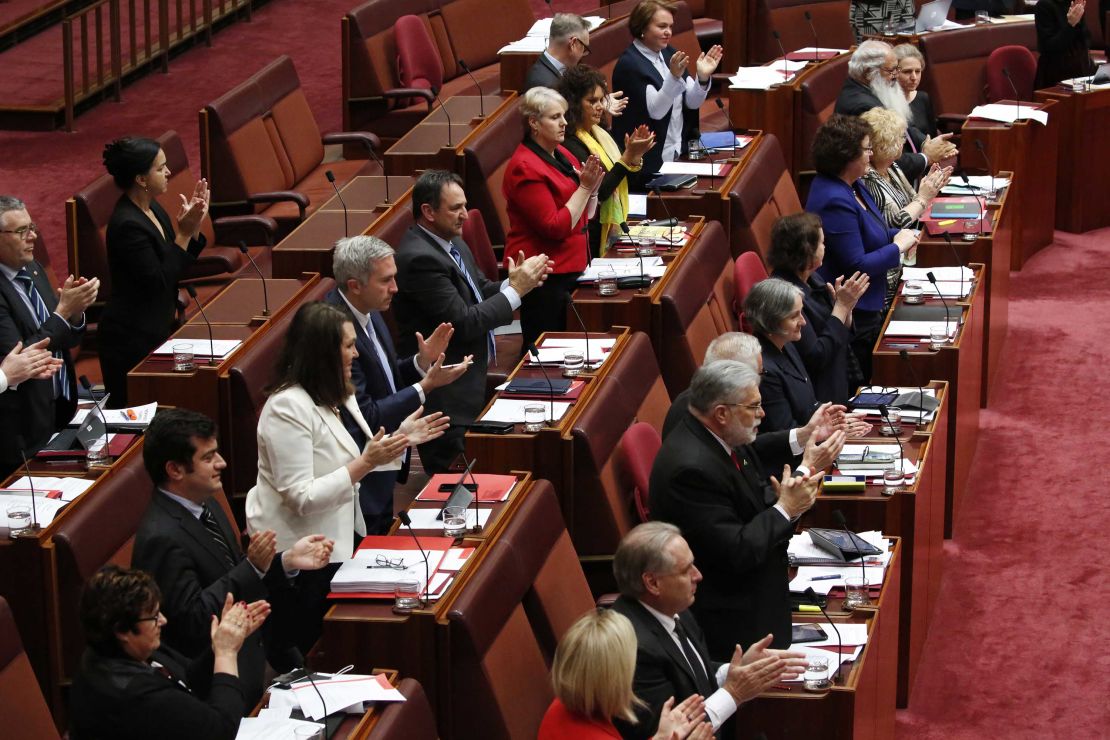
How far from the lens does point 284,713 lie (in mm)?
2689

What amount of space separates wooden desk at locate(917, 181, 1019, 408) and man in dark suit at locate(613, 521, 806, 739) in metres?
2.64

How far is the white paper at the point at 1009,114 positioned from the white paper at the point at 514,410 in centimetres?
338

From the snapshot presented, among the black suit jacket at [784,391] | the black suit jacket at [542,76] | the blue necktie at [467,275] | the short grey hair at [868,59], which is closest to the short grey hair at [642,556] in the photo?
the black suit jacket at [784,391]

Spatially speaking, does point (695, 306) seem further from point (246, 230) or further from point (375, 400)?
point (246, 230)

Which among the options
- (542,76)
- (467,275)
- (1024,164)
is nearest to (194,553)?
(467,275)

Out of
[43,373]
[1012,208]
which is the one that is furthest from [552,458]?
[1012,208]

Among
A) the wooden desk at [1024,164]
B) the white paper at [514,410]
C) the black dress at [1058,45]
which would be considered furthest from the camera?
the black dress at [1058,45]

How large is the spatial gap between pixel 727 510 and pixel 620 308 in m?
1.33

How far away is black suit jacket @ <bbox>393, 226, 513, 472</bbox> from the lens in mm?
4047

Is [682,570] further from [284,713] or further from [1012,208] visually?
[1012,208]

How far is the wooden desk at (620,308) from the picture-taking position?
14.5 ft

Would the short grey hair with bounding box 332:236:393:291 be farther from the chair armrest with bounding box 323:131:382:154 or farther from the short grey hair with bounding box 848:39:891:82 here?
the short grey hair with bounding box 848:39:891:82

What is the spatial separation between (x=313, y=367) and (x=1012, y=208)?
151 inches

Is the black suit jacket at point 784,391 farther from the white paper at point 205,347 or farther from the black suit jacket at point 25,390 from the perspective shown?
the black suit jacket at point 25,390
